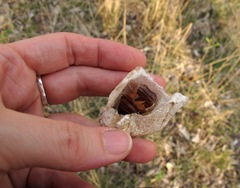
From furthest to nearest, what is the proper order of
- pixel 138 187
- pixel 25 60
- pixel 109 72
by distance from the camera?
pixel 138 187, pixel 109 72, pixel 25 60

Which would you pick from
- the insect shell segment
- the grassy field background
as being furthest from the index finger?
the grassy field background

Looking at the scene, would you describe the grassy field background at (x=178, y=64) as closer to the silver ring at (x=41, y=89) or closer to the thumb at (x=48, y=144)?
the silver ring at (x=41, y=89)

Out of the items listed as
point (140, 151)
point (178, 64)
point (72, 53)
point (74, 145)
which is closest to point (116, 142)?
point (74, 145)

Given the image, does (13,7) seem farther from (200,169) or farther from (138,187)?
(200,169)

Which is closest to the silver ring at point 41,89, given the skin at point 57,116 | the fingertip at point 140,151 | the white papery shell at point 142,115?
the skin at point 57,116

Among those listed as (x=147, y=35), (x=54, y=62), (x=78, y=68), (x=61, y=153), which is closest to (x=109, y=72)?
(x=78, y=68)

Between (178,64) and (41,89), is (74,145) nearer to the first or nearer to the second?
(41,89)

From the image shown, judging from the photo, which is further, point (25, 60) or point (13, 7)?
point (13, 7)
